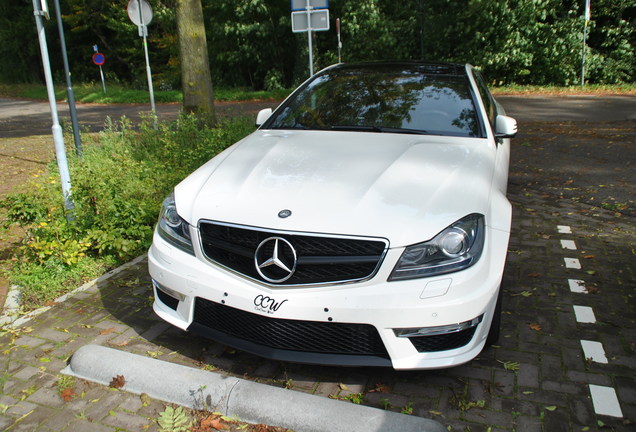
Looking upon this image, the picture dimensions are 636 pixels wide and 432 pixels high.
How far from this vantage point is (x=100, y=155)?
653cm

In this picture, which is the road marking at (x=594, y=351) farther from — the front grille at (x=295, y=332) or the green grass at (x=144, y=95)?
the green grass at (x=144, y=95)

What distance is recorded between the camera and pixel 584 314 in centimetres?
377

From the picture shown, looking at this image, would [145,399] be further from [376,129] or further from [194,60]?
[194,60]

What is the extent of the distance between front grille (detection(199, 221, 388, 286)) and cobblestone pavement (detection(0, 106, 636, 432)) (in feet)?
2.24

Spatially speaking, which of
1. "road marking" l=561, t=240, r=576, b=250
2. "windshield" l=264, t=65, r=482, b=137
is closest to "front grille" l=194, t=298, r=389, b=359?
"windshield" l=264, t=65, r=482, b=137

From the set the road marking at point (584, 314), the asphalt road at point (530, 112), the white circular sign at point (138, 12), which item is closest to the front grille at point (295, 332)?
the road marking at point (584, 314)

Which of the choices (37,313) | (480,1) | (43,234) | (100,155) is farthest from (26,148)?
(480,1)

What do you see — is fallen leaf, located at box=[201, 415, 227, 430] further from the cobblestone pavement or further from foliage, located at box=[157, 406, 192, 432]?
the cobblestone pavement

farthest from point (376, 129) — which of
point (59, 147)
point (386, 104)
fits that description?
point (59, 147)

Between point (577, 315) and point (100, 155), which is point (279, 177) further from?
point (100, 155)

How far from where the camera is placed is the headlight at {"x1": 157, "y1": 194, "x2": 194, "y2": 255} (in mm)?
3111

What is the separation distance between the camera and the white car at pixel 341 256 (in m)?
2.70

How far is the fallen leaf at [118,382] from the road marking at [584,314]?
9.55ft

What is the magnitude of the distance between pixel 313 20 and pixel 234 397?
23.2 ft
